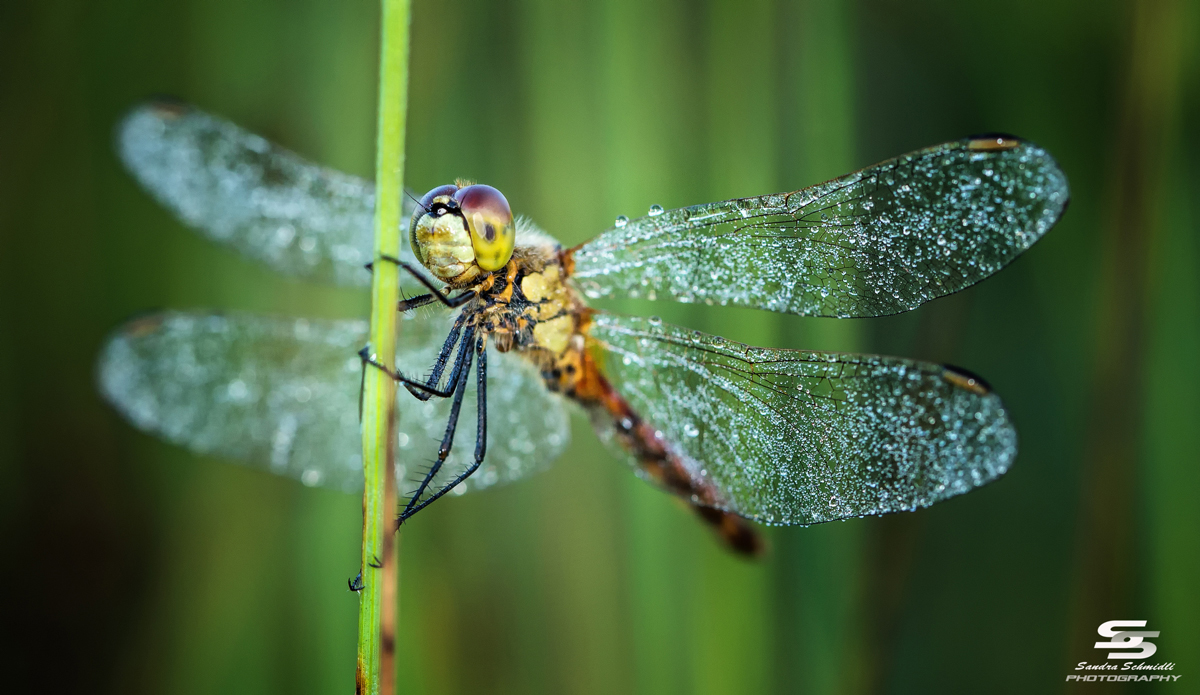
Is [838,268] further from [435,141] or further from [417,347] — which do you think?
[435,141]

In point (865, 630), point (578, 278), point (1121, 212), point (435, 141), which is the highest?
point (435, 141)

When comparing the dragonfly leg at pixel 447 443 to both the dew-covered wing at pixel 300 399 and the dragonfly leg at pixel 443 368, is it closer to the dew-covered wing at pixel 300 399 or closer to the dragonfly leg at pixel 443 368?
the dragonfly leg at pixel 443 368

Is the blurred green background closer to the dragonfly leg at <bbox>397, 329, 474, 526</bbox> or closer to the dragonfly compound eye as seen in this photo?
the dragonfly leg at <bbox>397, 329, 474, 526</bbox>

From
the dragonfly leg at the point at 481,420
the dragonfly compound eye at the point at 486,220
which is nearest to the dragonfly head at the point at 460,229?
the dragonfly compound eye at the point at 486,220

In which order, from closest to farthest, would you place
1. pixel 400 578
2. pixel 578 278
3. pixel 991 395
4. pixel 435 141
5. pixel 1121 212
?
pixel 991 395
pixel 578 278
pixel 1121 212
pixel 400 578
pixel 435 141

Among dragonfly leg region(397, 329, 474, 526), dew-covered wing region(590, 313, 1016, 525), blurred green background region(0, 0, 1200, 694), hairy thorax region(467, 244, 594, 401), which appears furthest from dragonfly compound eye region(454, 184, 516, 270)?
blurred green background region(0, 0, 1200, 694)

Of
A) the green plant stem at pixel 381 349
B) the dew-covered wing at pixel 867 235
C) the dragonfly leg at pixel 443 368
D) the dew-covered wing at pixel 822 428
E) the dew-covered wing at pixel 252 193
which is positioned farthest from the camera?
the dew-covered wing at pixel 252 193

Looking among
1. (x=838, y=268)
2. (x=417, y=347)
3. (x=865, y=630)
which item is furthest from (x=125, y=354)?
(x=865, y=630)
